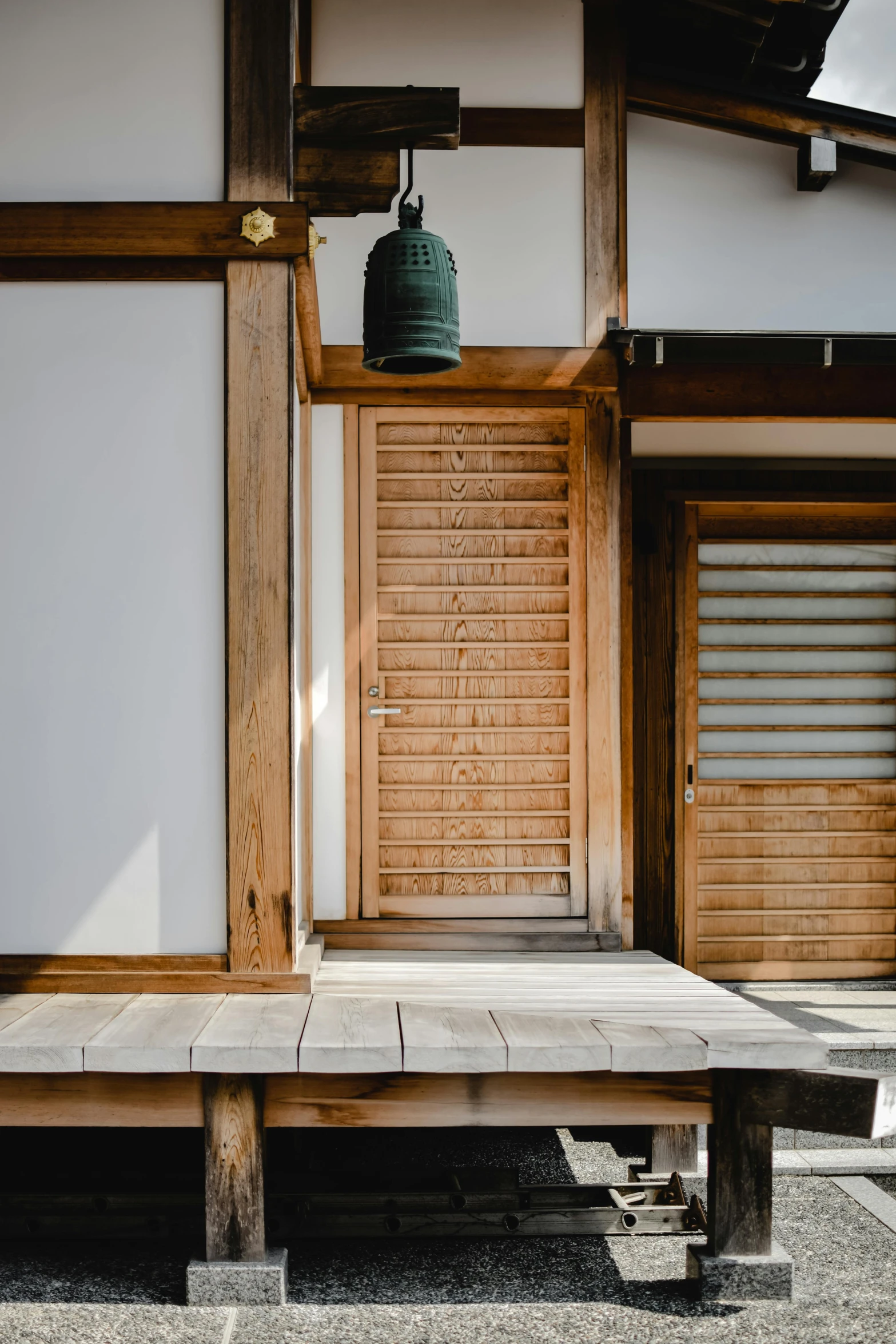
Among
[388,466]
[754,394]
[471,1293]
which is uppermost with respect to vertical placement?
[754,394]

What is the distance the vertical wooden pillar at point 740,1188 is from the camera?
9.98 ft

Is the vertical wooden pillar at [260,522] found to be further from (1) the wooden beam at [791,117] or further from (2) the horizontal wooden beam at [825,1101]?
(1) the wooden beam at [791,117]

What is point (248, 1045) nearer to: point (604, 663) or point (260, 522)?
point (260, 522)

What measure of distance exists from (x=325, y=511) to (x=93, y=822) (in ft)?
6.23

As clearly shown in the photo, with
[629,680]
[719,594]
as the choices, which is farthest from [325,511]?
[719,594]

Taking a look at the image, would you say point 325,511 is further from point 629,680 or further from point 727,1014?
point 727,1014

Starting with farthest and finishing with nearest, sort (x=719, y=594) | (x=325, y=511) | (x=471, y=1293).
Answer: (x=719, y=594) → (x=325, y=511) → (x=471, y=1293)

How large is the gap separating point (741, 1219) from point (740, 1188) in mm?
85

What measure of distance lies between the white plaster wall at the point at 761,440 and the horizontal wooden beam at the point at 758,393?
0.42 m

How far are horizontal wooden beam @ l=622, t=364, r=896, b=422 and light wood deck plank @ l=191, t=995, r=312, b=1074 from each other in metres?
3.05

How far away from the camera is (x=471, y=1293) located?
3135mm

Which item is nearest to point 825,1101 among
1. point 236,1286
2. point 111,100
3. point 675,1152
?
point 675,1152

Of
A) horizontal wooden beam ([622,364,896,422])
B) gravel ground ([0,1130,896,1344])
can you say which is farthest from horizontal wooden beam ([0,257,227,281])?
gravel ground ([0,1130,896,1344])

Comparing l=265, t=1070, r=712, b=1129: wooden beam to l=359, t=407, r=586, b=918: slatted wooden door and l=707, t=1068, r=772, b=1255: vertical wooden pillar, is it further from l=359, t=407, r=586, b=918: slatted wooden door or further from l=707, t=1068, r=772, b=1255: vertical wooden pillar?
l=359, t=407, r=586, b=918: slatted wooden door
